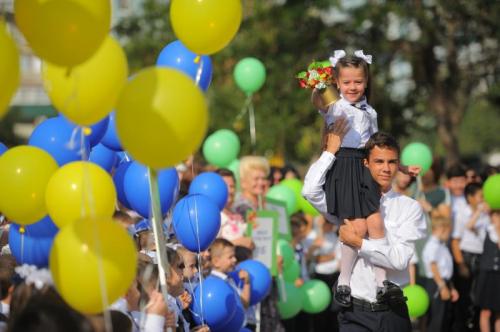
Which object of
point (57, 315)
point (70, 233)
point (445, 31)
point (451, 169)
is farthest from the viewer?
point (445, 31)

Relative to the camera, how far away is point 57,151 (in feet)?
18.0

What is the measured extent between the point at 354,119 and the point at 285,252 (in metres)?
3.79

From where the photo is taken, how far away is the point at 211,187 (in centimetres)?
745

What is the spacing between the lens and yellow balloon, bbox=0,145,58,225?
4758 millimetres

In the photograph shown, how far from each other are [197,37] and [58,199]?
138 cm

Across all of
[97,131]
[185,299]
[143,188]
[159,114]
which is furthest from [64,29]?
[185,299]

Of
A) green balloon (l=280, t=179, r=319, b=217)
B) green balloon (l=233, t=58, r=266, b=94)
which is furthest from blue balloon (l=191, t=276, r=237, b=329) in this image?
green balloon (l=233, t=58, r=266, b=94)

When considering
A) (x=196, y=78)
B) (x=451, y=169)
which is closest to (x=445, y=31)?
(x=451, y=169)

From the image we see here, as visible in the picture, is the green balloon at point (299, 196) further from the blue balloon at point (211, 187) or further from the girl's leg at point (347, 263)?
the girl's leg at point (347, 263)

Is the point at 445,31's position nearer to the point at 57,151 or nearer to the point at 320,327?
the point at 320,327

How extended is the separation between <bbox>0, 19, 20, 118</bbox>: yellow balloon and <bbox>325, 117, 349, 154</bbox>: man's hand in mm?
2056

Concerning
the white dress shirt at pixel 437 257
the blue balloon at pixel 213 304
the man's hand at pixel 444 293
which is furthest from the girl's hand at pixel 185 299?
the man's hand at pixel 444 293

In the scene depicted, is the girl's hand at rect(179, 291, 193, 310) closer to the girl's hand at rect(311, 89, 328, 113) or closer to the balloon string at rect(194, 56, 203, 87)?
the balloon string at rect(194, 56, 203, 87)

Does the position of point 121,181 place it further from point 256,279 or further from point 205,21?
point 256,279
